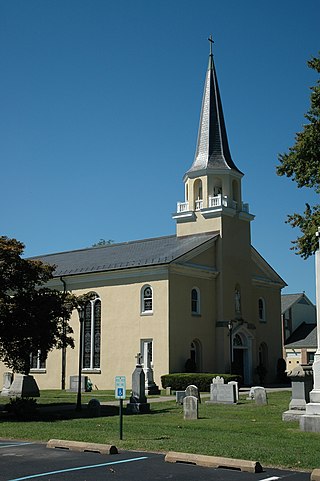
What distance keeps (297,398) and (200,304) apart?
23267 mm

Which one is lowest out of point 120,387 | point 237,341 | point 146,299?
point 120,387

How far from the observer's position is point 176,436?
1616cm

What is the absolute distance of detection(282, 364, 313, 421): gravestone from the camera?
1895 cm

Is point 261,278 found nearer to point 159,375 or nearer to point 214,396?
point 159,375

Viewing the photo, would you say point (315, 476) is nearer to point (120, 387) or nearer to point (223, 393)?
point (120, 387)

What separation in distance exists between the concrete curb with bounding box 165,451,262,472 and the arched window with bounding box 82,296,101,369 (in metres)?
31.6

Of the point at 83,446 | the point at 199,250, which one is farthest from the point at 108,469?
the point at 199,250

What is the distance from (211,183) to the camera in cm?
4522

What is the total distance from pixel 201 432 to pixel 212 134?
3234 cm

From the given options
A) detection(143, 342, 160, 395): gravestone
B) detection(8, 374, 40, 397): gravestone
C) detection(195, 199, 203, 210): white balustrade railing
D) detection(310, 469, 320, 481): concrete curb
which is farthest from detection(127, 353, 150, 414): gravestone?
detection(195, 199, 203, 210): white balustrade railing

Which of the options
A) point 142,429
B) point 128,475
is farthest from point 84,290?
point 128,475

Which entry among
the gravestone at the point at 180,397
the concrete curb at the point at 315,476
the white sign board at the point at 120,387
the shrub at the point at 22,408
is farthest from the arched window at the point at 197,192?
the concrete curb at the point at 315,476

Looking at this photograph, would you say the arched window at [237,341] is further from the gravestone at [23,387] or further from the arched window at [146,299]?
the gravestone at [23,387]

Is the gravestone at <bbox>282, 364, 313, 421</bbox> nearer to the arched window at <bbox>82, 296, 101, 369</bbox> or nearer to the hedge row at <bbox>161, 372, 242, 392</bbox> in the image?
the hedge row at <bbox>161, 372, 242, 392</bbox>
